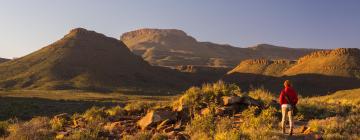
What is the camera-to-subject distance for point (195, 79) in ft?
377

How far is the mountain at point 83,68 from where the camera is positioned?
91.6 m

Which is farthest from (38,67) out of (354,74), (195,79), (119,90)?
(354,74)

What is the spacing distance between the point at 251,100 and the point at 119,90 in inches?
2733

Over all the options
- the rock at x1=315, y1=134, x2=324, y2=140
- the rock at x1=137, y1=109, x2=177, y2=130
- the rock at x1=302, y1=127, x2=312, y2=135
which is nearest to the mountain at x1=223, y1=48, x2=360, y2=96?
the rock at x1=137, y1=109, x2=177, y2=130

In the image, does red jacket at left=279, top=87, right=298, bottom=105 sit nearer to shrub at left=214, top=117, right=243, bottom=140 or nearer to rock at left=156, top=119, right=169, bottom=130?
shrub at left=214, top=117, right=243, bottom=140

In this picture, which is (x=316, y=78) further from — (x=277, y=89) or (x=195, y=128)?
(x=195, y=128)

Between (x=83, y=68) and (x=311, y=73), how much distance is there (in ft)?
154

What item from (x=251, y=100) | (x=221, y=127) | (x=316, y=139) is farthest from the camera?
(x=251, y=100)

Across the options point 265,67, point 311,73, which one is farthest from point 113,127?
point 265,67

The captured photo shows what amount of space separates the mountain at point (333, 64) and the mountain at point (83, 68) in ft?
90.3

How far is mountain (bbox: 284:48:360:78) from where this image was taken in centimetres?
9056

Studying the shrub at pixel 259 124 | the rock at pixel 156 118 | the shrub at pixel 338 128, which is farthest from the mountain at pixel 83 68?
the shrub at pixel 338 128

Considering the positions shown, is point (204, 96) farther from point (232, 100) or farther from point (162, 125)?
point (162, 125)

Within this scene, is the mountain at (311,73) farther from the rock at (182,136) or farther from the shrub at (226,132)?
the rock at (182,136)
